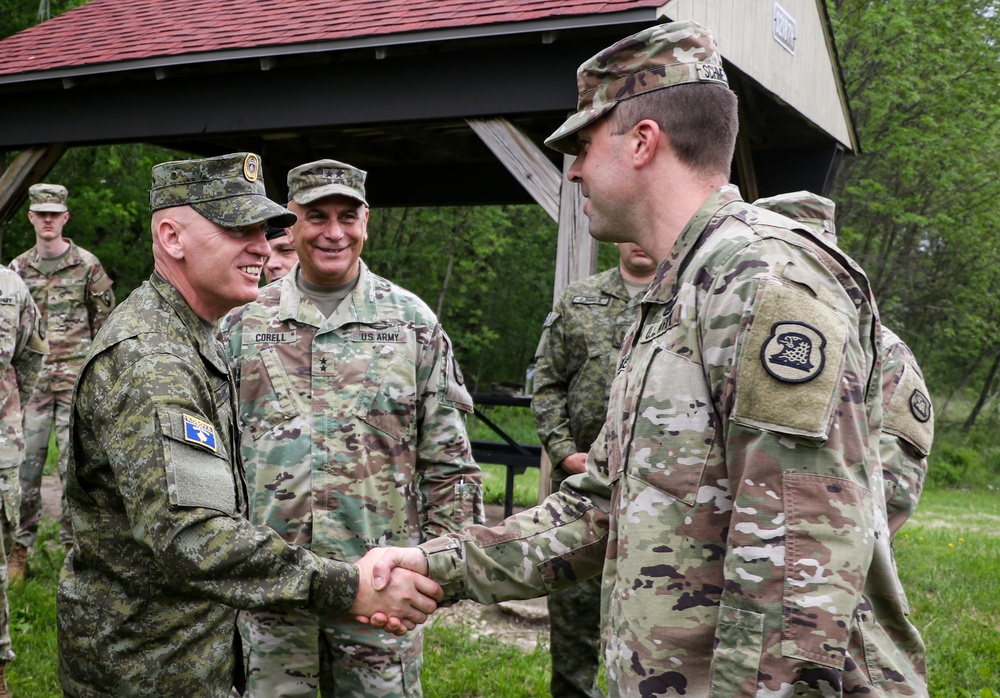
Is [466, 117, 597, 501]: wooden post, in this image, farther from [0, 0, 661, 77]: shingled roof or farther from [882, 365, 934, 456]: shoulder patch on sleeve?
[882, 365, 934, 456]: shoulder patch on sleeve

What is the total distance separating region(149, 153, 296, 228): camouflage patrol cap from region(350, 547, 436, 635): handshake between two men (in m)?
1.08

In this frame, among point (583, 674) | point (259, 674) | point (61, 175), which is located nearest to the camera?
point (259, 674)

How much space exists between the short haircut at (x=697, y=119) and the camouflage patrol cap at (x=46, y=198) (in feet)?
20.4

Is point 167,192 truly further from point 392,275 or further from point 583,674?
point 392,275

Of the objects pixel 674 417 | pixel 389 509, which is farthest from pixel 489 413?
pixel 674 417

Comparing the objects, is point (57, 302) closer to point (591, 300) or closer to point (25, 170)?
point (25, 170)

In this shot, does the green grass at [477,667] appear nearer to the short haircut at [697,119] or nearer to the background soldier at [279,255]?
the background soldier at [279,255]

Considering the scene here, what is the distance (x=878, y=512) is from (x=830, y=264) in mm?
482

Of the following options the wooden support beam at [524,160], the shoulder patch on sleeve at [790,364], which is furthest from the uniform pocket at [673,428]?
the wooden support beam at [524,160]

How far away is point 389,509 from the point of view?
3.38 meters

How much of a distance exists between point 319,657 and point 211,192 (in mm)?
1625

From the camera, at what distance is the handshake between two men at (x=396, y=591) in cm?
276

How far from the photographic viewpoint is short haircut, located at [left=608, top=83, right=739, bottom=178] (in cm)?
199

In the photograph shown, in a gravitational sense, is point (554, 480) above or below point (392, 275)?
above
